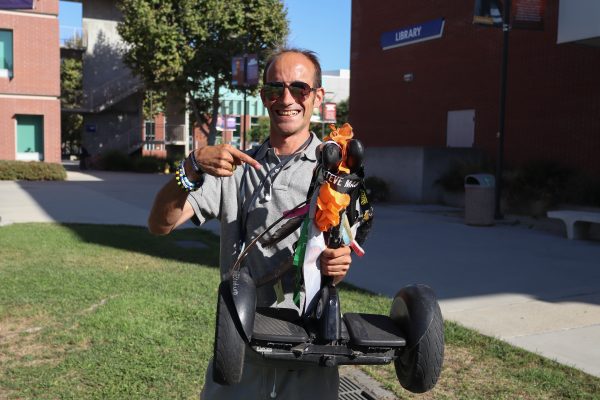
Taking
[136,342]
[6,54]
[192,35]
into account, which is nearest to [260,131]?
[192,35]

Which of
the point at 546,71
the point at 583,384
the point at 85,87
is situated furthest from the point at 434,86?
the point at 85,87

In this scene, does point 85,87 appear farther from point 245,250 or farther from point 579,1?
point 245,250

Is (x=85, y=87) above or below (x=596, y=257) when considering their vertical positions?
above

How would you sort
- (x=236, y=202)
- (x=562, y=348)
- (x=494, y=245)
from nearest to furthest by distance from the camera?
(x=236, y=202) < (x=562, y=348) < (x=494, y=245)

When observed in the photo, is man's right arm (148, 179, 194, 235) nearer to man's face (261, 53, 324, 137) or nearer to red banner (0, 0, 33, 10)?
man's face (261, 53, 324, 137)

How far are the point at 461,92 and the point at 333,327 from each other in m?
18.2

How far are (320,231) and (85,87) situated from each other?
39.7 meters

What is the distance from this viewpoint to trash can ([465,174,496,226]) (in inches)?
487

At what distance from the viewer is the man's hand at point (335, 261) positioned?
189 centimetres

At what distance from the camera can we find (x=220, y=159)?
1947mm

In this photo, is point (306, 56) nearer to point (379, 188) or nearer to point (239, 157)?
point (239, 157)

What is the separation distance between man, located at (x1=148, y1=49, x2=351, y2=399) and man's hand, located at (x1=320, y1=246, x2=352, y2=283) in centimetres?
24

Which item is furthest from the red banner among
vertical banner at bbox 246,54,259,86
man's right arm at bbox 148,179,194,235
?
man's right arm at bbox 148,179,194,235

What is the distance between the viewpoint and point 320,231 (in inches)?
73.7
